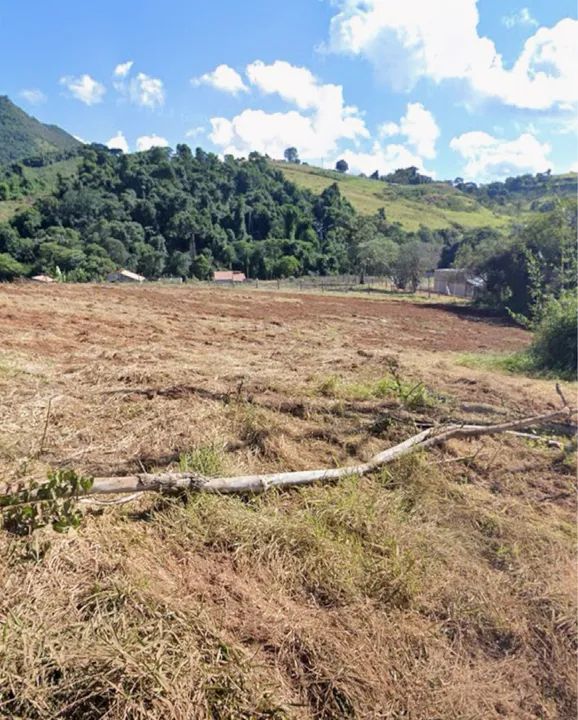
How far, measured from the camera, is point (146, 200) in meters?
64.2

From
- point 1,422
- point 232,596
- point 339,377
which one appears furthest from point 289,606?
point 339,377

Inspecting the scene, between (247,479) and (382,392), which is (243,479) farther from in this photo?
(382,392)

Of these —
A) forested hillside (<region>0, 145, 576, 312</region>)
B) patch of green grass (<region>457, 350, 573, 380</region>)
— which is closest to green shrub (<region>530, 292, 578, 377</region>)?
patch of green grass (<region>457, 350, 573, 380</region>)

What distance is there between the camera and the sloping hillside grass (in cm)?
8700

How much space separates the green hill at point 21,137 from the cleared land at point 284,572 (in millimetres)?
128293

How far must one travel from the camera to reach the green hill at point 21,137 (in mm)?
116438

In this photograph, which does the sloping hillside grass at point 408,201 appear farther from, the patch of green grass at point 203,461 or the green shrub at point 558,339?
the patch of green grass at point 203,461

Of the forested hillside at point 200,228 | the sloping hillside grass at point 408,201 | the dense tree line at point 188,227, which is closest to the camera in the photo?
the forested hillside at point 200,228

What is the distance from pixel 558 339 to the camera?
8.39 meters

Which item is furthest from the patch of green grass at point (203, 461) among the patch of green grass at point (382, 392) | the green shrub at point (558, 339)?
the green shrub at point (558, 339)

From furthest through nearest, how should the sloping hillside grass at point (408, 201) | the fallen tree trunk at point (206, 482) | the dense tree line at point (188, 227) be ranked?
the sloping hillside grass at point (408, 201) → the dense tree line at point (188, 227) → the fallen tree trunk at point (206, 482)

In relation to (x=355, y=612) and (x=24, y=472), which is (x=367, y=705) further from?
(x=24, y=472)

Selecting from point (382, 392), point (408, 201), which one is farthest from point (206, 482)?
point (408, 201)

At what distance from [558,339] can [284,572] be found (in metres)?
7.90
